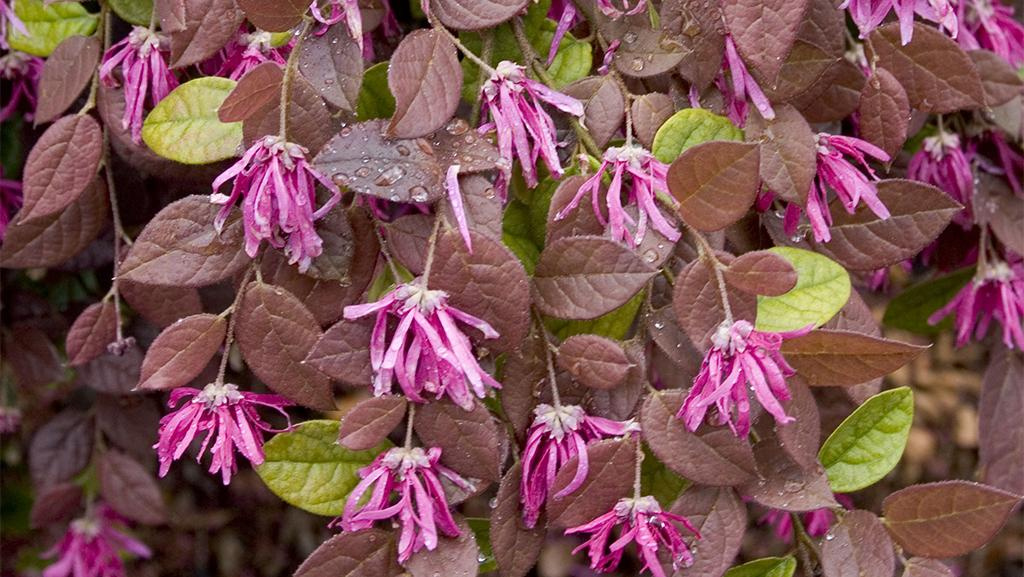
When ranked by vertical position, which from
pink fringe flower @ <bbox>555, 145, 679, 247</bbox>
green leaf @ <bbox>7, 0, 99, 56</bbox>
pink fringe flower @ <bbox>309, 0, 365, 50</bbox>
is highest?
pink fringe flower @ <bbox>309, 0, 365, 50</bbox>

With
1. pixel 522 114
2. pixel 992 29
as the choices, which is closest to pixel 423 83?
pixel 522 114

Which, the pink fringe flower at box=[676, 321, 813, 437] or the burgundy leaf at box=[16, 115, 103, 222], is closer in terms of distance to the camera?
the pink fringe flower at box=[676, 321, 813, 437]

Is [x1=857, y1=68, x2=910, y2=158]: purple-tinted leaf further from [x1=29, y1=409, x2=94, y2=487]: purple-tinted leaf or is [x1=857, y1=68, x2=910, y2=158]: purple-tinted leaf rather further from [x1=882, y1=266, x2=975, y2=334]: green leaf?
[x1=29, y1=409, x2=94, y2=487]: purple-tinted leaf

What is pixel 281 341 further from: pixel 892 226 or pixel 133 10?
pixel 892 226

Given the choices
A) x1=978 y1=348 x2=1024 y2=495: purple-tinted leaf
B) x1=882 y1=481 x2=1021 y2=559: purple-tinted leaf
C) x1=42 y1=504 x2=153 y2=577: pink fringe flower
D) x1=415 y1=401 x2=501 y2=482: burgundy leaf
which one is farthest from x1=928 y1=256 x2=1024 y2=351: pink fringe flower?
x1=42 y1=504 x2=153 y2=577: pink fringe flower

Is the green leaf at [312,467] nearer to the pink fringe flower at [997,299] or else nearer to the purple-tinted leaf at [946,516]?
the purple-tinted leaf at [946,516]

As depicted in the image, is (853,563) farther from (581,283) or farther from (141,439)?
(141,439)

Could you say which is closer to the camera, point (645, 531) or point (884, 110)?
point (645, 531)
